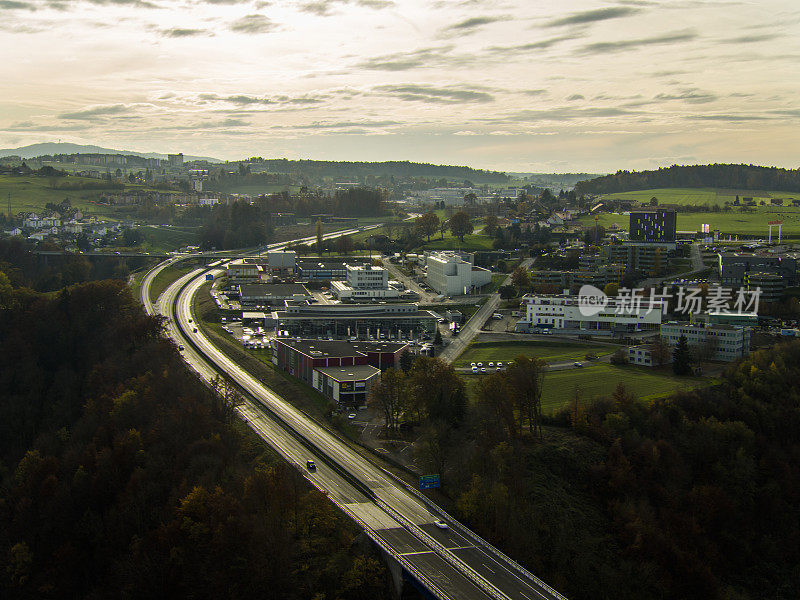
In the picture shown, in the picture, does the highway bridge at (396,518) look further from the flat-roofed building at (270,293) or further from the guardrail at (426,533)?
the flat-roofed building at (270,293)

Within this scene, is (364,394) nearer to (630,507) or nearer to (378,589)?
(630,507)

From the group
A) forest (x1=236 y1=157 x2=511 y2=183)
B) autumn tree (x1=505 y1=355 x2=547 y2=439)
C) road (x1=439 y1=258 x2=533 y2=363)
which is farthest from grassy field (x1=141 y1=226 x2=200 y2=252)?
forest (x1=236 y1=157 x2=511 y2=183)

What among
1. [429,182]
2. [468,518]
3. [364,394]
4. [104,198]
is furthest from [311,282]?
[429,182]

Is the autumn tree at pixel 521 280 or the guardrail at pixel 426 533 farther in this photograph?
the autumn tree at pixel 521 280

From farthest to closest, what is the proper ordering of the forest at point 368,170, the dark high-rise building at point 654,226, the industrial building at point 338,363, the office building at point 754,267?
the forest at point 368,170 < the dark high-rise building at point 654,226 < the office building at point 754,267 < the industrial building at point 338,363

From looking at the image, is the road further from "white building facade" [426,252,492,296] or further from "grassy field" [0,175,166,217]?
"grassy field" [0,175,166,217]

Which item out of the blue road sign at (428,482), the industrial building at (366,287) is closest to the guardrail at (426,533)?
the blue road sign at (428,482)

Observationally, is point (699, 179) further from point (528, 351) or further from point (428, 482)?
point (428, 482)
